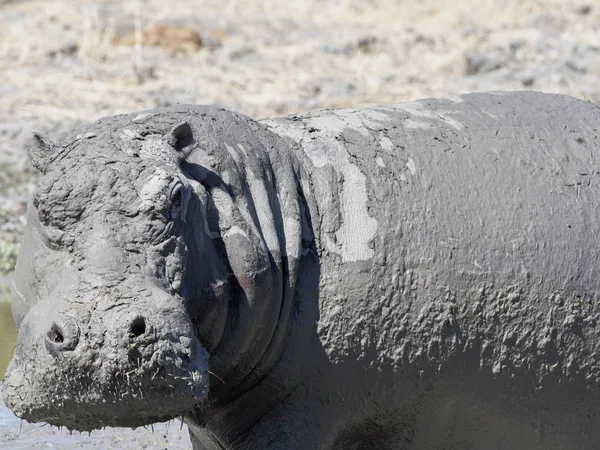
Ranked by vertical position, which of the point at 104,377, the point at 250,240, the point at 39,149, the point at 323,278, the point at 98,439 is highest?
the point at 39,149

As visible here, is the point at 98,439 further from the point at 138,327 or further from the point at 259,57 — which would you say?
the point at 259,57

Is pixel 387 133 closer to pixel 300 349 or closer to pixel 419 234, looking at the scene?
pixel 419 234

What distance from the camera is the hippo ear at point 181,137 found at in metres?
3.95

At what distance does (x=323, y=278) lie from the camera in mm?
4125

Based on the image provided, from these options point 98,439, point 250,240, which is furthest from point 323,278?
point 98,439

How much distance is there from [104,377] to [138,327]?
0.17 metres

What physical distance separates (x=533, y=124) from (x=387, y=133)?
58 centimetres

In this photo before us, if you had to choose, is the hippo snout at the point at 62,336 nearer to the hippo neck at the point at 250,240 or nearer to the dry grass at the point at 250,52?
the hippo neck at the point at 250,240

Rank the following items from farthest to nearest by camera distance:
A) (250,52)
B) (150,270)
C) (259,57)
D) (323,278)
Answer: (250,52) → (259,57) → (323,278) → (150,270)

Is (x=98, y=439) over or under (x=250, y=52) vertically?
under

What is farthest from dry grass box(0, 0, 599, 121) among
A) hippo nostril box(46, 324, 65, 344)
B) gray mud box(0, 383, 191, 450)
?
hippo nostril box(46, 324, 65, 344)

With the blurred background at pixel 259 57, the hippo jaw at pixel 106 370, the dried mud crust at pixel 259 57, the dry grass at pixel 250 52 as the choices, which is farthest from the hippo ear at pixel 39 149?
the dry grass at pixel 250 52

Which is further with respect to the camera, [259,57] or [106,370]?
[259,57]

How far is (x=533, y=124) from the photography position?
464 centimetres
